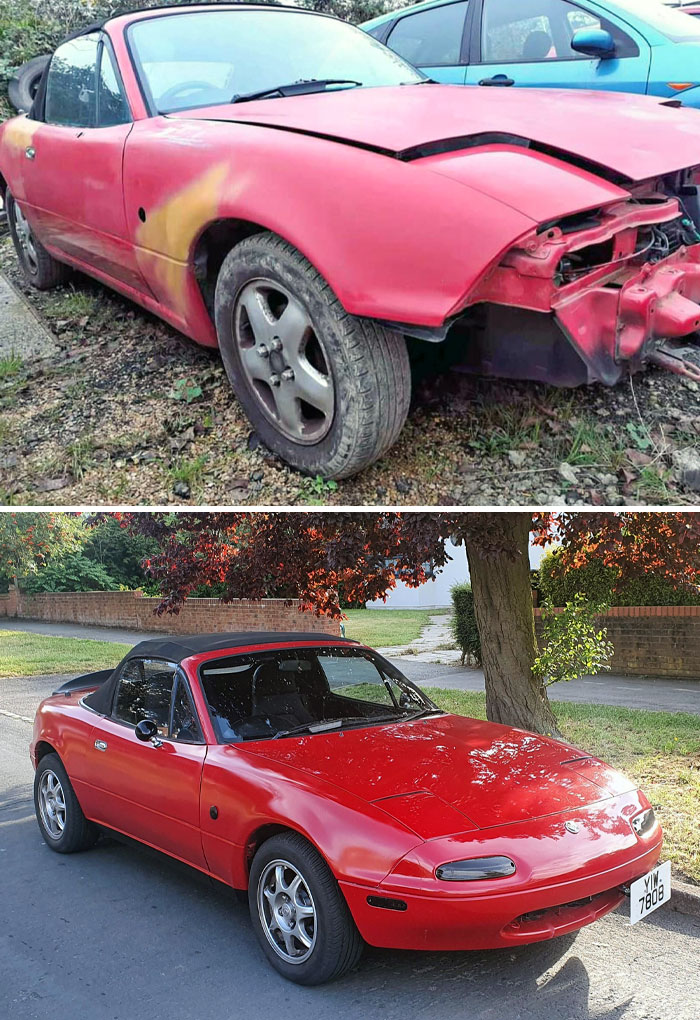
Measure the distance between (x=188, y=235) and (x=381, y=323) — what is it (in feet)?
4.18

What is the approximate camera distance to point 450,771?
3.48 metres

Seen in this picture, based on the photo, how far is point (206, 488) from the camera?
14.3ft

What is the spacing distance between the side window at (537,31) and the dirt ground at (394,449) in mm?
2572

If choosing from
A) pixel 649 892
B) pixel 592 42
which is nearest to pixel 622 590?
pixel 592 42

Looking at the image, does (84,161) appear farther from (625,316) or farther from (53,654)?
(53,654)

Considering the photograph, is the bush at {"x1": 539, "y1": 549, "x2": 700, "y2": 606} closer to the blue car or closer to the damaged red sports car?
the blue car

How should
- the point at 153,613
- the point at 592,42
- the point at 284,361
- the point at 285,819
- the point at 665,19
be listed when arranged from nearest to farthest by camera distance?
the point at 285,819
the point at 284,361
the point at 592,42
the point at 665,19
the point at 153,613

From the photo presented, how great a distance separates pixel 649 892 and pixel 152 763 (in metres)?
2.17

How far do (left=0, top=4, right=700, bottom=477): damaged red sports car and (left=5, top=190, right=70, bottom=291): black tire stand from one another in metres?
1.39

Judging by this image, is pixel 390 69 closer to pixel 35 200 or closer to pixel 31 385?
pixel 35 200

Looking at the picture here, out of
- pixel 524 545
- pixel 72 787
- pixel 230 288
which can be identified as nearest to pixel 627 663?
pixel 524 545

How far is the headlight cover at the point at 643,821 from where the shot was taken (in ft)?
11.1

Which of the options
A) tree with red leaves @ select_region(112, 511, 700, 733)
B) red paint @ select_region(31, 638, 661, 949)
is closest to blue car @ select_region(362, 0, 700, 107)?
tree with red leaves @ select_region(112, 511, 700, 733)

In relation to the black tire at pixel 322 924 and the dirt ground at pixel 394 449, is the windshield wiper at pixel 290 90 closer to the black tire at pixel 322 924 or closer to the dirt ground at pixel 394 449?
the dirt ground at pixel 394 449
